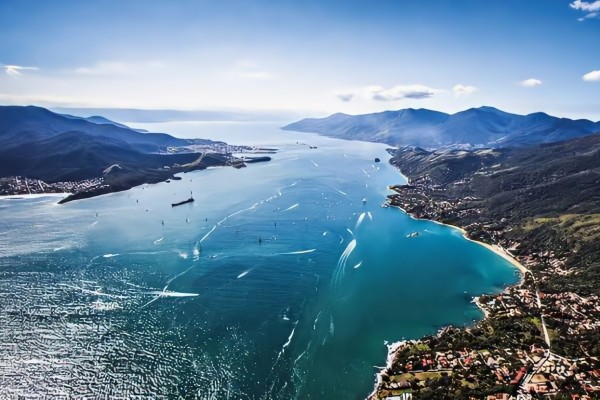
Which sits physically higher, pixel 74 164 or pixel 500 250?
pixel 74 164

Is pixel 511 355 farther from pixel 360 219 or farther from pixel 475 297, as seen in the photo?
pixel 360 219

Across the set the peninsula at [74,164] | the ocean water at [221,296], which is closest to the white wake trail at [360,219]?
the ocean water at [221,296]

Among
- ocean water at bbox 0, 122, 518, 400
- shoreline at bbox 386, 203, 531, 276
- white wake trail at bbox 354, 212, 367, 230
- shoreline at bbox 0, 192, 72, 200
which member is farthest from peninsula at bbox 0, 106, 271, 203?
shoreline at bbox 386, 203, 531, 276

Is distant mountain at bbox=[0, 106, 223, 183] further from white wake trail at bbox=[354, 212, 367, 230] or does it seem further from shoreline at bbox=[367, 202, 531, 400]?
shoreline at bbox=[367, 202, 531, 400]

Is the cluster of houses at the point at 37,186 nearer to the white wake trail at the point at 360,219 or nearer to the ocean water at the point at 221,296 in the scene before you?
the ocean water at the point at 221,296

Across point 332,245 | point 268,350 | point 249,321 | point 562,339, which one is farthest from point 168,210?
point 562,339

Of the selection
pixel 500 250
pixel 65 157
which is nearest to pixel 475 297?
pixel 500 250
